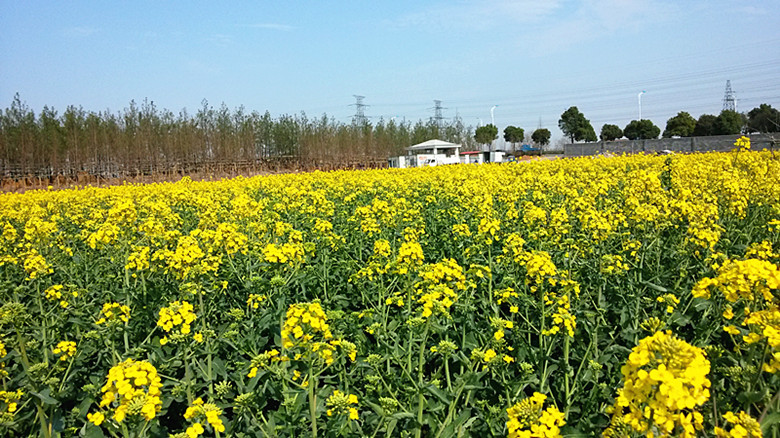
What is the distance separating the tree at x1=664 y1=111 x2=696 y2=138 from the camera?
6494cm

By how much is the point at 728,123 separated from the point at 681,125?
672cm

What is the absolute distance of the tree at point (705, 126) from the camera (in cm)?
6244

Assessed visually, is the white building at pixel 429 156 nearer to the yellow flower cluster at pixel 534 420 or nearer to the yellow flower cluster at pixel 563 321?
the yellow flower cluster at pixel 563 321

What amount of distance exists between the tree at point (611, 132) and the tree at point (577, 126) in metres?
2.69

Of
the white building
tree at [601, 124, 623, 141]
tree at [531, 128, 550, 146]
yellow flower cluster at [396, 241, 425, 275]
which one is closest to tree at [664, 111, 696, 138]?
tree at [601, 124, 623, 141]

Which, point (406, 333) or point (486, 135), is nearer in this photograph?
point (406, 333)

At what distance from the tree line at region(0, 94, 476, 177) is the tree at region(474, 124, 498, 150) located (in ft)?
119

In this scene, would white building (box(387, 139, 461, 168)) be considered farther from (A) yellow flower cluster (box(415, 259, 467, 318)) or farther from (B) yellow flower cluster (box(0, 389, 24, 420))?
(B) yellow flower cluster (box(0, 389, 24, 420))

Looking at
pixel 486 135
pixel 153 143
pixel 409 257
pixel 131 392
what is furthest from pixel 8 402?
pixel 486 135

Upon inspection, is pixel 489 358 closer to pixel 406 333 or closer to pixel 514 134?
pixel 406 333

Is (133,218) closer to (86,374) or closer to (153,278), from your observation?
(153,278)

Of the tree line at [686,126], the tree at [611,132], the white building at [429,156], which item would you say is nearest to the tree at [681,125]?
the tree line at [686,126]

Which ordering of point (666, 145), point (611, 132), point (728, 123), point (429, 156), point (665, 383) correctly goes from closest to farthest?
1. point (665, 383)
2. point (666, 145)
3. point (429, 156)
4. point (728, 123)
5. point (611, 132)

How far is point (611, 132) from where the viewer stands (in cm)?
7719
